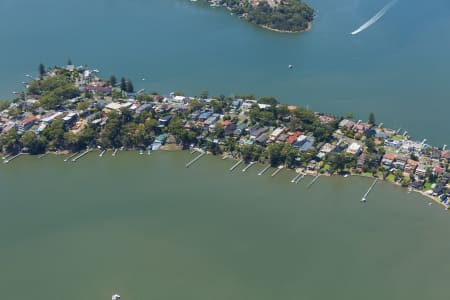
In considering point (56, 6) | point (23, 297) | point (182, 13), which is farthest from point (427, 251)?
point (56, 6)

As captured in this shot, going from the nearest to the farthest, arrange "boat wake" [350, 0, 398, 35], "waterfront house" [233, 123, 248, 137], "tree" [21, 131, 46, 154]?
1. "tree" [21, 131, 46, 154]
2. "waterfront house" [233, 123, 248, 137]
3. "boat wake" [350, 0, 398, 35]

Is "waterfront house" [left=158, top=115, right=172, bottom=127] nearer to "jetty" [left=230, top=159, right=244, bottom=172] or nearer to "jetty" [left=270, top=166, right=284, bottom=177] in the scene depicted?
"jetty" [left=230, top=159, right=244, bottom=172]

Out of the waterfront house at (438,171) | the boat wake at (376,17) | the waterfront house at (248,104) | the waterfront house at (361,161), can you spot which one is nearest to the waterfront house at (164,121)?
the waterfront house at (248,104)

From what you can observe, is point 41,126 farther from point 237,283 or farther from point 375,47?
point 375,47

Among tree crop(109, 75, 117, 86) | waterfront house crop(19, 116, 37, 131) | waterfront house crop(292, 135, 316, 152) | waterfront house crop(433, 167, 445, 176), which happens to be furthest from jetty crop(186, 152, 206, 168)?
waterfront house crop(433, 167, 445, 176)

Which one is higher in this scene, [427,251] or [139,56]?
[139,56]

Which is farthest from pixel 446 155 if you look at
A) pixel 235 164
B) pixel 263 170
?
pixel 235 164
